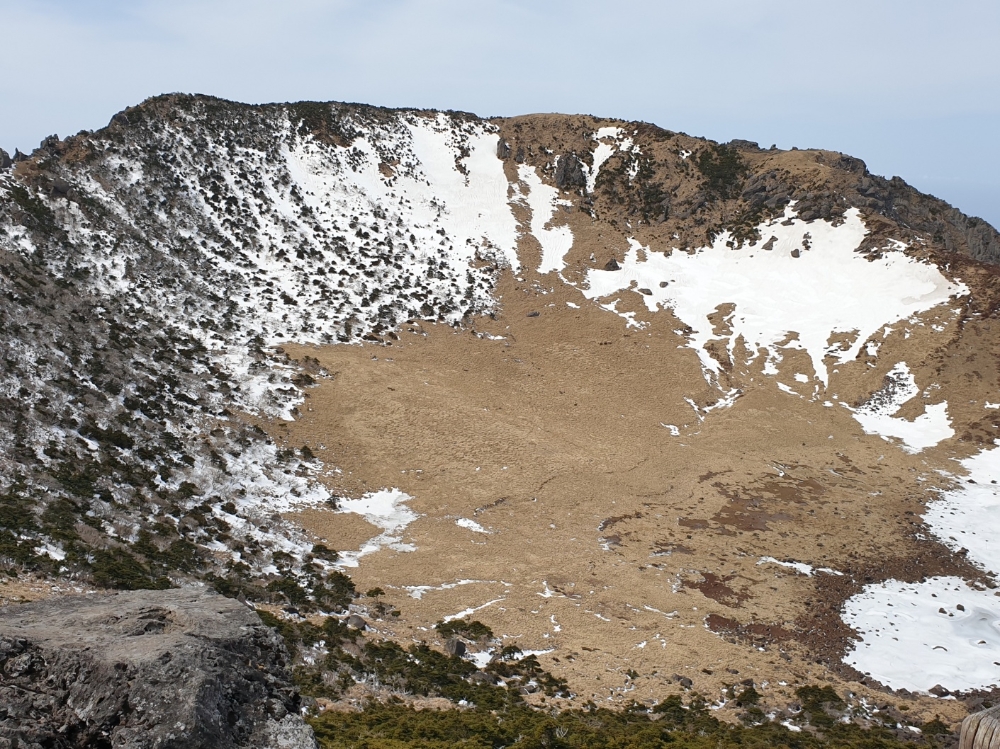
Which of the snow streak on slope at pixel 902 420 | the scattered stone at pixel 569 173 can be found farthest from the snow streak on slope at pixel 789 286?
the scattered stone at pixel 569 173

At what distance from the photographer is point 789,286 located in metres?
58.2

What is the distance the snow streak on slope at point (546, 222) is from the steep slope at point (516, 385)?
0.31m

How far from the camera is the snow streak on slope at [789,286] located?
171 feet

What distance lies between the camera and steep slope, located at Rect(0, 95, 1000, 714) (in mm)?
24547

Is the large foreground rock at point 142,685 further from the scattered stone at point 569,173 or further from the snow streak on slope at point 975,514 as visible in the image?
the scattered stone at point 569,173

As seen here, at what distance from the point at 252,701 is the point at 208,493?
25.0 m

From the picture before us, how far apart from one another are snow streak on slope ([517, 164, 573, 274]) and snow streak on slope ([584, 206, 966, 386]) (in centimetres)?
448

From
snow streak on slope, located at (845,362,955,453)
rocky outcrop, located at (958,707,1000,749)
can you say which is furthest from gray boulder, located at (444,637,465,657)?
snow streak on slope, located at (845,362,955,453)

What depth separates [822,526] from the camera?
106 ft

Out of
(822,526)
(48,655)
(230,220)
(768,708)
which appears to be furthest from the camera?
(230,220)

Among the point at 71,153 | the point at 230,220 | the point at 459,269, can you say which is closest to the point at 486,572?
the point at 459,269

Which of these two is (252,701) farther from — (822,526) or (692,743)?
(822,526)

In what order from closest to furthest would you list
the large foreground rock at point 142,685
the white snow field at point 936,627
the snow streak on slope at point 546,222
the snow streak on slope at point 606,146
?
the large foreground rock at point 142,685 < the white snow field at point 936,627 < the snow streak on slope at point 546,222 < the snow streak on slope at point 606,146

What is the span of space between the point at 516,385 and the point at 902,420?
24118 millimetres
